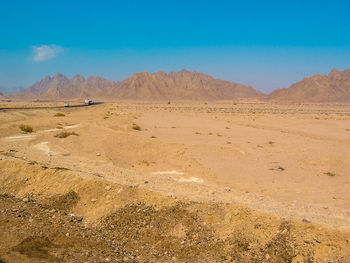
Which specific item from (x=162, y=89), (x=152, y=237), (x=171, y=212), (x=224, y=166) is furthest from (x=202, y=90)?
(x=152, y=237)

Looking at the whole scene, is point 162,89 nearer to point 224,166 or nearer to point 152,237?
point 224,166

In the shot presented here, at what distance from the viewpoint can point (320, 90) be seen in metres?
147

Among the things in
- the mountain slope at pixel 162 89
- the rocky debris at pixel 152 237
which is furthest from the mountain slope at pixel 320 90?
the rocky debris at pixel 152 237

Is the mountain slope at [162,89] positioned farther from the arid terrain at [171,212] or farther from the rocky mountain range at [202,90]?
the arid terrain at [171,212]

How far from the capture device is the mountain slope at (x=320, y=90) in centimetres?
14000

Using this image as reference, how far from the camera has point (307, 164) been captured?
1558 centimetres

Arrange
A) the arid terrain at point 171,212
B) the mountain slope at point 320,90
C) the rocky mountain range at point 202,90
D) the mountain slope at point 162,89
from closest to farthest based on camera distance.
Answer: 1. the arid terrain at point 171,212
2. the mountain slope at point 320,90
3. the rocky mountain range at point 202,90
4. the mountain slope at point 162,89

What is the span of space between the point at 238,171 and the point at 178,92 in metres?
168

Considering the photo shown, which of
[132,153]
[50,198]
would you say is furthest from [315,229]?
[132,153]

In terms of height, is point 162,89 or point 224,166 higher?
point 162,89

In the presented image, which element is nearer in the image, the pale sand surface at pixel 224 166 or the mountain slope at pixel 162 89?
the pale sand surface at pixel 224 166

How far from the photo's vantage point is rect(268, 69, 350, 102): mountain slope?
140000 mm

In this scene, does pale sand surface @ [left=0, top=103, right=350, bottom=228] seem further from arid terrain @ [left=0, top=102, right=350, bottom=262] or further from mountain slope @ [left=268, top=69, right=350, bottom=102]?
mountain slope @ [left=268, top=69, right=350, bottom=102]

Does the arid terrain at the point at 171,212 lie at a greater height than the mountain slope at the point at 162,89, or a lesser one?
lesser
